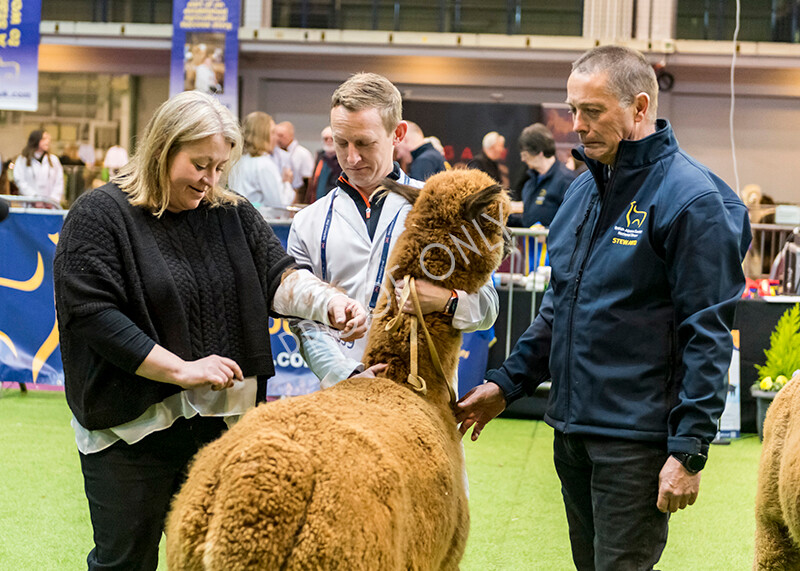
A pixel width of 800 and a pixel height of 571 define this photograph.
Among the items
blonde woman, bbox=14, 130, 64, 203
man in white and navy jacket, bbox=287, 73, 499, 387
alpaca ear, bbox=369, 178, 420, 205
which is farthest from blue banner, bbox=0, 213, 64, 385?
blonde woman, bbox=14, 130, 64, 203

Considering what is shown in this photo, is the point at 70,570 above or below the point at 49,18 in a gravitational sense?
below

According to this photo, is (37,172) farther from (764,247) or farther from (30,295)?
(764,247)

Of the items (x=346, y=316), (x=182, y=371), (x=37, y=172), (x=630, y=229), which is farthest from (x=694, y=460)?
(x=37, y=172)

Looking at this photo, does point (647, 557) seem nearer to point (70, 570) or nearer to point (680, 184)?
point (680, 184)

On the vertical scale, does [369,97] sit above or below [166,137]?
above

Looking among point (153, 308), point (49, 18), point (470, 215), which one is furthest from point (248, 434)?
point (49, 18)

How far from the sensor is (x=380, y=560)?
1931mm

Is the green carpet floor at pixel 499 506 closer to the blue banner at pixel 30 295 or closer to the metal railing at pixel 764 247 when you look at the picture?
the blue banner at pixel 30 295

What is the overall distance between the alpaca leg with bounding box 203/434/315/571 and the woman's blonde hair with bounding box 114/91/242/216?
102 cm

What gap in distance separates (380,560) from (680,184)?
4.73 feet

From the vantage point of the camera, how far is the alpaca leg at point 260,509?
1.82m

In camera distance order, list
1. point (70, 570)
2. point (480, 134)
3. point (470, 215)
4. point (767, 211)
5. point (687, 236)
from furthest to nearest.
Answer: point (480, 134) < point (767, 211) < point (70, 570) < point (470, 215) < point (687, 236)

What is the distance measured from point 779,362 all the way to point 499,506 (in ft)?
10.3

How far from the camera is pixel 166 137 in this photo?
99.6 inches
